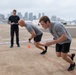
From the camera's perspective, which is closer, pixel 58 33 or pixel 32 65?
pixel 58 33

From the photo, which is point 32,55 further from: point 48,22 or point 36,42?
point 48,22

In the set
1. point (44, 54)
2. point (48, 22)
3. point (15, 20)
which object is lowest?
point (44, 54)

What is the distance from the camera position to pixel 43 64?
745 centimetres

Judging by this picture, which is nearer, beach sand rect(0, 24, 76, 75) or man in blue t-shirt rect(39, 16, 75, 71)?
man in blue t-shirt rect(39, 16, 75, 71)

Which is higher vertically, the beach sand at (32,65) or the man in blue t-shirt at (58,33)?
the man in blue t-shirt at (58,33)

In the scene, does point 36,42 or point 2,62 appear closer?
point 2,62

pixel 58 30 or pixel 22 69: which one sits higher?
pixel 58 30

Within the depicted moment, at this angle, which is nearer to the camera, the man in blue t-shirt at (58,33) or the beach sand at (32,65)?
the man in blue t-shirt at (58,33)

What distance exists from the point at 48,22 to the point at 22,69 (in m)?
1.81

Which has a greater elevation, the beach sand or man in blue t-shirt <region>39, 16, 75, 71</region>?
man in blue t-shirt <region>39, 16, 75, 71</region>

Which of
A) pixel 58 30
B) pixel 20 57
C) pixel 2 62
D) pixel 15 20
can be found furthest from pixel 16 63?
pixel 15 20

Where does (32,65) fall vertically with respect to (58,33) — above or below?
below

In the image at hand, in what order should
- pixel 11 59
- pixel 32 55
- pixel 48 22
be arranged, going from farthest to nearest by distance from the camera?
pixel 32 55
pixel 11 59
pixel 48 22

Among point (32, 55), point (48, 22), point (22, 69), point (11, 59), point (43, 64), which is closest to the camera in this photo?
point (48, 22)
